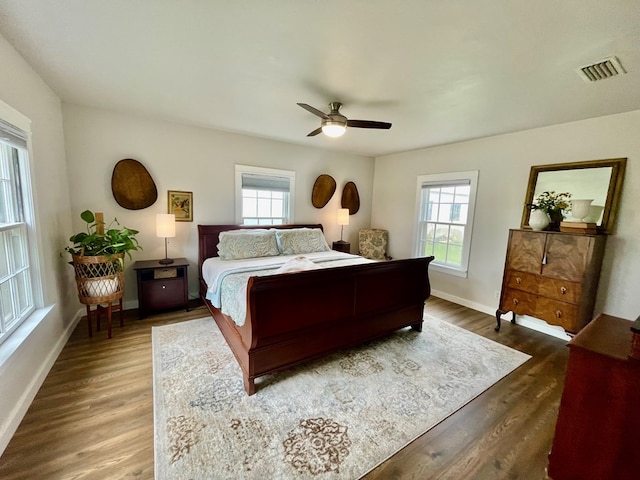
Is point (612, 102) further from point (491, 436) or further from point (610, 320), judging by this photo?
point (491, 436)

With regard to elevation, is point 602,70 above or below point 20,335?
above

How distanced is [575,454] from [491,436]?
46 centimetres

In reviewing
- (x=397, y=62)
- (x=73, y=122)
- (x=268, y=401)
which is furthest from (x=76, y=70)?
(x=268, y=401)

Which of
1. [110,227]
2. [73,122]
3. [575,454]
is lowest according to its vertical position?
[575,454]

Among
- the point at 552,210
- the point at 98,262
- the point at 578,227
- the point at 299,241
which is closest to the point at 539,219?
the point at 552,210

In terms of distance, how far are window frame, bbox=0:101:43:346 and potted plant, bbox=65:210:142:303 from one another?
37 cm

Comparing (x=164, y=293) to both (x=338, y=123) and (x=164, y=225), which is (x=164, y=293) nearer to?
(x=164, y=225)

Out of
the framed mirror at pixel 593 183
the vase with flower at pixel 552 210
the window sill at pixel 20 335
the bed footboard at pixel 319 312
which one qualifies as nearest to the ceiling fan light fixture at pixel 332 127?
the bed footboard at pixel 319 312

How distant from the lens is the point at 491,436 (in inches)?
70.0

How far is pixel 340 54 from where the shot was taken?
1883 millimetres

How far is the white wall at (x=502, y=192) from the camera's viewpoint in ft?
9.10

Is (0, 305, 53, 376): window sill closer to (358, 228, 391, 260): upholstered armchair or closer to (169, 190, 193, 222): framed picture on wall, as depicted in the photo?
(169, 190, 193, 222): framed picture on wall

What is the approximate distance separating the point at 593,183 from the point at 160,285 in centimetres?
518

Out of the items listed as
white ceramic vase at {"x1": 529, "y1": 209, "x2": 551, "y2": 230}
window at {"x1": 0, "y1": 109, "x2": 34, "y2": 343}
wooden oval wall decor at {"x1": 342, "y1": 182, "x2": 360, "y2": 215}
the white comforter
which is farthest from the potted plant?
white ceramic vase at {"x1": 529, "y1": 209, "x2": 551, "y2": 230}
